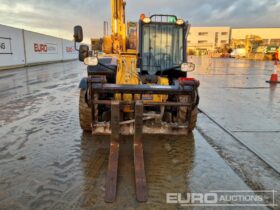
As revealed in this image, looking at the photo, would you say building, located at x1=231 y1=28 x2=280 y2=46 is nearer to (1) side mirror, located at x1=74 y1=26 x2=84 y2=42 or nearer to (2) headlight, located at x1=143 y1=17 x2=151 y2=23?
(2) headlight, located at x1=143 y1=17 x2=151 y2=23

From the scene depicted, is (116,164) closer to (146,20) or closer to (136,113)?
(136,113)

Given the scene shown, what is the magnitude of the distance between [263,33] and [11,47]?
84.0m

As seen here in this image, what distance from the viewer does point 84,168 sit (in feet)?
12.1

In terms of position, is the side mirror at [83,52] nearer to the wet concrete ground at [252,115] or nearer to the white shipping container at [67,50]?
the wet concrete ground at [252,115]

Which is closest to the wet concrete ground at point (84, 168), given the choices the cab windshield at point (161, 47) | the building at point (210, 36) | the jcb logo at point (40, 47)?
the cab windshield at point (161, 47)

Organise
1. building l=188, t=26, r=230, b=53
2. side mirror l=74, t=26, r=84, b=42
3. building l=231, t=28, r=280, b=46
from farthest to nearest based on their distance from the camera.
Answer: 1. building l=188, t=26, r=230, b=53
2. building l=231, t=28, r=280, b=46
3. side mirror l=74, t=26, r=84, b=42

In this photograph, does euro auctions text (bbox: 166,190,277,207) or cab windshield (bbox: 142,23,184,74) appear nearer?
euro auctions text (bbox: 166,190,277,207)

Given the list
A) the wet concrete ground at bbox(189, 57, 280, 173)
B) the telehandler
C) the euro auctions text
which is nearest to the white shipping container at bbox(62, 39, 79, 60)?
the wet concrete ground at bbox(189, 57, 280, 173)

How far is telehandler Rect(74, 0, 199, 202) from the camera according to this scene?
13.1 ft

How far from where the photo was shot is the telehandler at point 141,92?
4.00 m

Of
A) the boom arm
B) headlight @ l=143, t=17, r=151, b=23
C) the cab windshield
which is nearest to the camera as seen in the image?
headlight @ l=143, t=17, r=151, b=23

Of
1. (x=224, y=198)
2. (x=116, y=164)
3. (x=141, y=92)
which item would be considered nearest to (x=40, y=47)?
(x=141, y=92)

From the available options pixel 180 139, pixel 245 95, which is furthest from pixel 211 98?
pixel 180 139

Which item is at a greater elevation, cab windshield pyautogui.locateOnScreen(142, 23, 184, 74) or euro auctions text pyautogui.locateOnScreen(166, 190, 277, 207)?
cab windshield pyautogui.locateOnScreen(142, 23, 184, 74)
